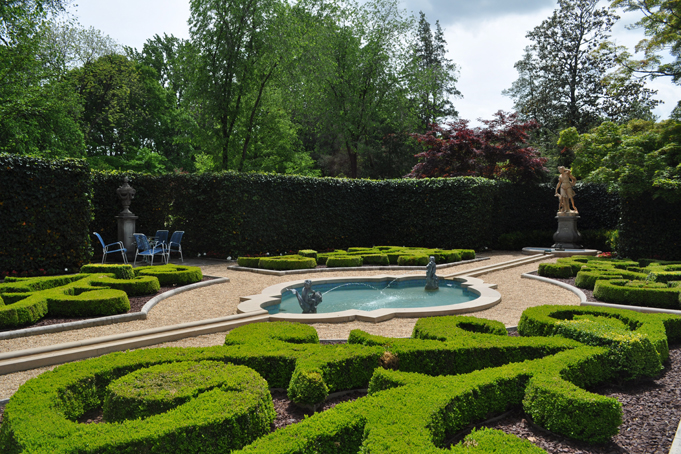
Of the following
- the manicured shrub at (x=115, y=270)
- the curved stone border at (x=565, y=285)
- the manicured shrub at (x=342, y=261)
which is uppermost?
the manicured shrub at (x=115, y=270)

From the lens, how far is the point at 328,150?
37.1m

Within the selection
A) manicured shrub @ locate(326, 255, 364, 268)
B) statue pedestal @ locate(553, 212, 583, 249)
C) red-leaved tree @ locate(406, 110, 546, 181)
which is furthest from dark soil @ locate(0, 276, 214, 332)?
red-leaved tree @ locate(406, 110, 546, 181)

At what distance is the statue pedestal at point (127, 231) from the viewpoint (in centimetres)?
1357

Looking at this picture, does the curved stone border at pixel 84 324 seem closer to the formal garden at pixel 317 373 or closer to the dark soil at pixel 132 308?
the dark soil at pixel 132 308

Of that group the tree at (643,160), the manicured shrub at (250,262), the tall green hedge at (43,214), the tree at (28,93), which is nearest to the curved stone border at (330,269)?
the manicured shrub at (250,262)

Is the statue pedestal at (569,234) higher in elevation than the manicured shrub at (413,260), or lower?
higher

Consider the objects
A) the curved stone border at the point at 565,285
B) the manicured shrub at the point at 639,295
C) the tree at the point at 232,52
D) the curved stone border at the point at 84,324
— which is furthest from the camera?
the tree at the point at 232,52

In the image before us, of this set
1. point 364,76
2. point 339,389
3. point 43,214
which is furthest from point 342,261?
point 364,76

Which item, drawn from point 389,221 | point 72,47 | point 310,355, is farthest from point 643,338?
point 72,47

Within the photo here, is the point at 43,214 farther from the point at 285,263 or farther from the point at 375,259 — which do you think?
the point at 375,259

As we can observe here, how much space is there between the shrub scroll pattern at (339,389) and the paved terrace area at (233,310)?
1058 millimetres

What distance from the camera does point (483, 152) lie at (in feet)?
74.6

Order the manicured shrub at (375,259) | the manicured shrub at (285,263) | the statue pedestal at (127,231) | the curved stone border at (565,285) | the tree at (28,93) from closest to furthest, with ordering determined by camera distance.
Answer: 1. the curved stone border at (565,285)
2. the manicured shrub at (285,263)
3. the manicured shrub at (375,259)
4. the statue pedestal at (127,231)
5. the tree at (28,93)

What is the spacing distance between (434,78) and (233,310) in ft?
97.1
